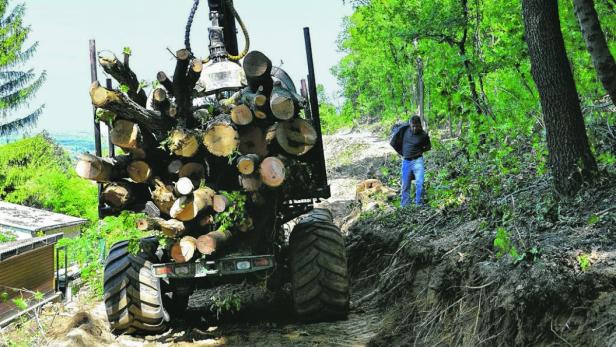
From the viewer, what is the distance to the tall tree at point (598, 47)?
194 inches

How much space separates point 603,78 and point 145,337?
17.9 feet

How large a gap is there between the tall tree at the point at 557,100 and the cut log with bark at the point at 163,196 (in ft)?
12.5

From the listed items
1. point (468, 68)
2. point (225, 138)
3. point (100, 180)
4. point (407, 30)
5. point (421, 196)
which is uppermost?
point (407, 30)

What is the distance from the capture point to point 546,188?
19.1 feet

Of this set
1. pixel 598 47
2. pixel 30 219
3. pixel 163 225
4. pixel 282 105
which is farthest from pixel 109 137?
pixel 30 219

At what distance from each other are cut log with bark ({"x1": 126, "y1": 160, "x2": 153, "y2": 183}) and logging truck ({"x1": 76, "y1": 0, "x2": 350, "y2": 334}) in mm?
11

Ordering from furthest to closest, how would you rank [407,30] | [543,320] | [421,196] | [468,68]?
[407,30], [468,68], [421,196], [543,320]

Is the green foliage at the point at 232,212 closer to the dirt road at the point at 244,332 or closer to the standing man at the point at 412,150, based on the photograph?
the dirt road at the point at 244,332

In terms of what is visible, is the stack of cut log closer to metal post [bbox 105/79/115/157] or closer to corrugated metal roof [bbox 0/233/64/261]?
metal post [bbox 105/79/115/157]

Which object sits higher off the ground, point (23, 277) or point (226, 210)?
point (226, 210)

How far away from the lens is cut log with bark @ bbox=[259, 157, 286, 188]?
17.5ft

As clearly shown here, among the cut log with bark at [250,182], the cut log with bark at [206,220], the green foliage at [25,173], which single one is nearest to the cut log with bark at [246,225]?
the cut log with bark at [206,220]

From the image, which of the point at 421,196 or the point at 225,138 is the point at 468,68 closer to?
the point at 421,196

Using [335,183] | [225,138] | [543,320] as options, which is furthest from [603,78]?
[335,183]
